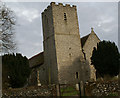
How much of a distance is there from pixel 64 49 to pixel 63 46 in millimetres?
476

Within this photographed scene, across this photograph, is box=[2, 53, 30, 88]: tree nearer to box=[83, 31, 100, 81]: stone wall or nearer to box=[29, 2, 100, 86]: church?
box=[29, 2, 100, 86]: church

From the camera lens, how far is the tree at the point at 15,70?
64.8 ft

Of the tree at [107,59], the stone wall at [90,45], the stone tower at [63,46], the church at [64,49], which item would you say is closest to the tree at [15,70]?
the church at [64,49]

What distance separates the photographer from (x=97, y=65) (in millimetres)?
22203

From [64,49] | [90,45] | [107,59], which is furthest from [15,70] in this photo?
[90,45]

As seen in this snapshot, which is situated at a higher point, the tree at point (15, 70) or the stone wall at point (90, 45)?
the stone wall at point (90, 45)

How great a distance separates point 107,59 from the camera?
21234 millimetres

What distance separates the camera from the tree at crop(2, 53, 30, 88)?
19.7m

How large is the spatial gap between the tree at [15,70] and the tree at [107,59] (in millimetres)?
8863

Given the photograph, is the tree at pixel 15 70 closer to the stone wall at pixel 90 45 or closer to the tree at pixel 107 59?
the tree at pixel 107 59

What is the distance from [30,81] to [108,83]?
20699 mm

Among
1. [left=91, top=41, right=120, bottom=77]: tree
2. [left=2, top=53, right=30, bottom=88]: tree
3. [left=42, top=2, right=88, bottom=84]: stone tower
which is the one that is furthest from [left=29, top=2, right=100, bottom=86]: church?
[left=2, top=53, right=30, bottom=88]: tree

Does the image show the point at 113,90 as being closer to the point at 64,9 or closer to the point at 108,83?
the point at 108,83

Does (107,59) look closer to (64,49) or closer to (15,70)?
(64,49)
